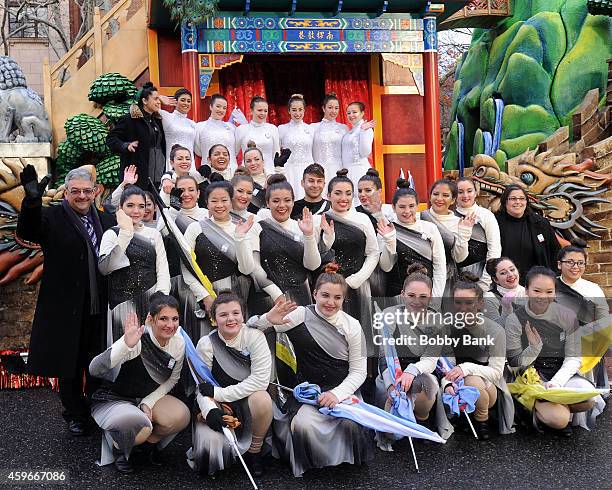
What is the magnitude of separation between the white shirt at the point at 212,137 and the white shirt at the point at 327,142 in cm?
83

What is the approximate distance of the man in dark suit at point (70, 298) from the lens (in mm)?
5160

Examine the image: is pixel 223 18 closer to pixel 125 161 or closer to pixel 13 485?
pixel 125 161

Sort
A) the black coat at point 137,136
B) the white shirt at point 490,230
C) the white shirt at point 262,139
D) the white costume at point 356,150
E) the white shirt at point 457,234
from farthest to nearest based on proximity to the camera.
Answer: the white costume at point 356,150 < the white shirt at point 262,139 < the black coat at point 137,136 < the white shirt at point 490,230 < the white shirt at point 457,234

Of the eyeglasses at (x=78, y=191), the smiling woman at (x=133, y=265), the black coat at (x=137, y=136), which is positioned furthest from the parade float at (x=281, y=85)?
the smiling woman at (x=133, y=265)

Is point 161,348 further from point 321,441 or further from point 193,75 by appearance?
point 193,75

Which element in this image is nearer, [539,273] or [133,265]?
[133,265]

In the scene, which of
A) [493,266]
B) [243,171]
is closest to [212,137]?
[243,171]

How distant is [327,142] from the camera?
8016mm

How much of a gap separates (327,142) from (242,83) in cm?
311

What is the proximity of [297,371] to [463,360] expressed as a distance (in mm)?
1068

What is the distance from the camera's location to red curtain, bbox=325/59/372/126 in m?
10.9

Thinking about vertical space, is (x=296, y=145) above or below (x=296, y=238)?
above

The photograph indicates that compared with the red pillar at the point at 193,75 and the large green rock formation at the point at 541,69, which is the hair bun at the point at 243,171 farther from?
the large green rock formation at the point at 541,69

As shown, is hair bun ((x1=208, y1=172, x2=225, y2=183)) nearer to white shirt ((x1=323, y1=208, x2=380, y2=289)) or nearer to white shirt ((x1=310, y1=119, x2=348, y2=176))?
white shirt ((x1=323, y1=208, x2=380, y2=289))
